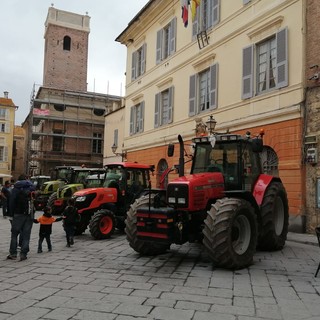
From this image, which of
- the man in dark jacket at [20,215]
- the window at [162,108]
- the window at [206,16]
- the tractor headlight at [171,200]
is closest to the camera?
the tractor headlight at [171,200]

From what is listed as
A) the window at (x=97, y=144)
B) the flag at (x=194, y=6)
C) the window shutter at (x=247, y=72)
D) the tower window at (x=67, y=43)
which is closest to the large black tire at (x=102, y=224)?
the window shutter at (x=247, y=72)

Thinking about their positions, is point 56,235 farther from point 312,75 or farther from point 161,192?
point 312,75

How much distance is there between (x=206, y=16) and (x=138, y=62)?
6.89m

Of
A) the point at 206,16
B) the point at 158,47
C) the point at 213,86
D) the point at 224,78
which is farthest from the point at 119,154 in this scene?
the point at 224,78

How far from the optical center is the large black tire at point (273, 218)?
805cm

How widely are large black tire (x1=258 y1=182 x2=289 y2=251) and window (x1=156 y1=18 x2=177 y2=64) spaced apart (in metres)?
11.2

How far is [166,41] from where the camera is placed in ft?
63.3

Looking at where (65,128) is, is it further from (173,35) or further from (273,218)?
(273,218)

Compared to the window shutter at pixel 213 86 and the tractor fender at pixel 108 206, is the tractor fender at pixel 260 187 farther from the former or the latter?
the window shutter at pixel 213 86

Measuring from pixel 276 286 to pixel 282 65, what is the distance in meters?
8.06

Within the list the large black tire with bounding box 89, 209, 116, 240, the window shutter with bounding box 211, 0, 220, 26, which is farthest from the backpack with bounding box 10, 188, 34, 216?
the window shutter with bounding box 211, 0, 220, 26

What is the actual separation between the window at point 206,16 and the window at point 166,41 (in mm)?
1763

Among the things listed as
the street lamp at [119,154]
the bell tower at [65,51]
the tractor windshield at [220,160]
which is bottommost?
the tractor windshield at [220,160]

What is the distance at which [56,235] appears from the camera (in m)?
11.1
